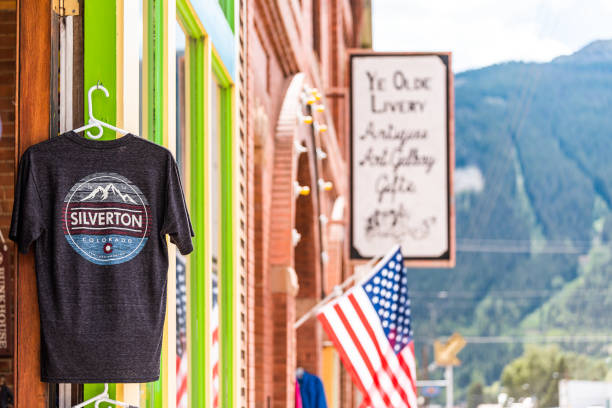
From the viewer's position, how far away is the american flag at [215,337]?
5832 millimetres

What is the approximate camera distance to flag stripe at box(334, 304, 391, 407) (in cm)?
867

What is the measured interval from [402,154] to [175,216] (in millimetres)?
10792

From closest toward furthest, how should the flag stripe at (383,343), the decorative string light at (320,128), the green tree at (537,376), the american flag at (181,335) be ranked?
the american flag at (181,335) → the flag stripe at (383,343) → the decorative string light at (320,128) → the green tree at (537,376)

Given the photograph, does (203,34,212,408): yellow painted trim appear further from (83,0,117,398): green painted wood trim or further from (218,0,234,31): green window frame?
(83,0,117,398): green painted wood trim

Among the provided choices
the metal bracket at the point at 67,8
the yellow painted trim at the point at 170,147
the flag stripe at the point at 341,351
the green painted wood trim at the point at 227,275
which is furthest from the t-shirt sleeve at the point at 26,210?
the flag stripe at the point at 341,351

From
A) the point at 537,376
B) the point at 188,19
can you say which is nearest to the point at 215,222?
the point at 188,19

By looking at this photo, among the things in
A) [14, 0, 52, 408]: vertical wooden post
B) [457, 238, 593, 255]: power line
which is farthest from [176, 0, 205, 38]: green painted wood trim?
[457, 238, 593, 255]: power line

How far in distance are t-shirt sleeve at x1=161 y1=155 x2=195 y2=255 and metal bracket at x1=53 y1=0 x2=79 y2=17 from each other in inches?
24.5

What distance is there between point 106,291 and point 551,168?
178874mm

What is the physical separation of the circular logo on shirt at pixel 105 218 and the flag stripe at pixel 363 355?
5.15 metres

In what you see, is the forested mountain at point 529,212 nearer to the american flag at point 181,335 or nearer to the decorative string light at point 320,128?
the decorative string light at point 320,128

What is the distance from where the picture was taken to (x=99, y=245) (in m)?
3.53

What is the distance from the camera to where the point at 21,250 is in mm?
3404

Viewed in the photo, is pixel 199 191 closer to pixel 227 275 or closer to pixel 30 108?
pixel 227 275
